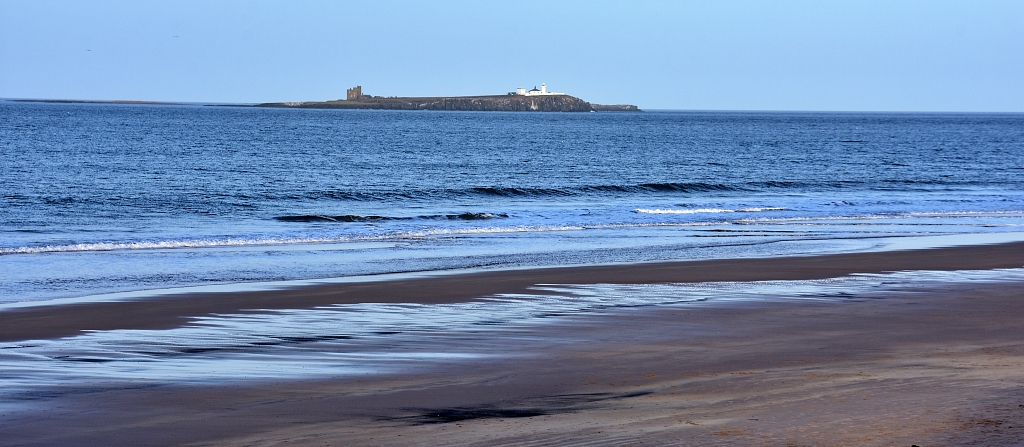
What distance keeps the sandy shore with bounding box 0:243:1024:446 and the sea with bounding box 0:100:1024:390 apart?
766 millimetres

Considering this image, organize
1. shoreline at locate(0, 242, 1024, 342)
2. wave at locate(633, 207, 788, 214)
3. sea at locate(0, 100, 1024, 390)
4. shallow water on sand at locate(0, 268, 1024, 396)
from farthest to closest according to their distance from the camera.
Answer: wave at locate(633, 207, 788, 214) → shoreline at locate(0, 242, 1024, 342) → sea at locate(0, 100, 1024, 390) → shallow water on sand at locate(0, 268, 1024, 396)

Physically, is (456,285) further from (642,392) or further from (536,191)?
(536,191)

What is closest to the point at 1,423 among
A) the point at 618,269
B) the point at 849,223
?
the point at 618,269

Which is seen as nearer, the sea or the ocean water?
the sea

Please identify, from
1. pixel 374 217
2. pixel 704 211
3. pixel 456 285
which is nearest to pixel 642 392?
pixel 456 285

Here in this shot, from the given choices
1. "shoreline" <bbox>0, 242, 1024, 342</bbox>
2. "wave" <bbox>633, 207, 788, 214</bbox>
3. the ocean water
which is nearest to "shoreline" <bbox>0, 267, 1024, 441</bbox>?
"shoreline" <bbox>0, 242, 1024, 342</bbox>

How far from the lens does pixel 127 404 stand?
6.38m

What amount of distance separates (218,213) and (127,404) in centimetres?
1887

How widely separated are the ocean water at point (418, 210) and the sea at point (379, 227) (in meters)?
0.10

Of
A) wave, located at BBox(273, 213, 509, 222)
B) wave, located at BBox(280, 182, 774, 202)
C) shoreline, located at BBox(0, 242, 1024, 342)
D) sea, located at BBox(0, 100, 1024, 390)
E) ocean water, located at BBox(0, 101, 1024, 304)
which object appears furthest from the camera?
wave, located at BBox(280, 182, 774, 202)

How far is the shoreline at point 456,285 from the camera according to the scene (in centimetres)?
977

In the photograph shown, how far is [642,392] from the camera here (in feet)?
22.1

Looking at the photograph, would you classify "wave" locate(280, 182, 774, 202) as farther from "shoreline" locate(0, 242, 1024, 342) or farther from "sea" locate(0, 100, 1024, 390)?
"shoreline" locate(0, 242, 1024, 342)

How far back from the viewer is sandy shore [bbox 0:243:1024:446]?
218 inches
